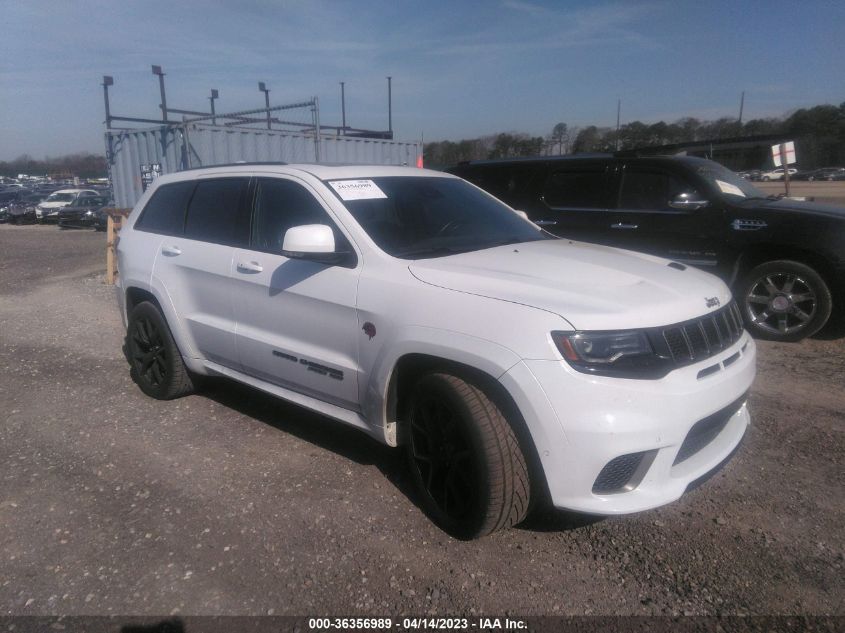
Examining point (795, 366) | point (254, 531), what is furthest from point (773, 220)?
point (254, 531)

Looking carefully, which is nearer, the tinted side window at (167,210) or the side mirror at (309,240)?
the side mirror at (309,240)

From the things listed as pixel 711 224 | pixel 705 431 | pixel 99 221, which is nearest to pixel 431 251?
pixel 705 431

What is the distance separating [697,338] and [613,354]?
1.64 ft

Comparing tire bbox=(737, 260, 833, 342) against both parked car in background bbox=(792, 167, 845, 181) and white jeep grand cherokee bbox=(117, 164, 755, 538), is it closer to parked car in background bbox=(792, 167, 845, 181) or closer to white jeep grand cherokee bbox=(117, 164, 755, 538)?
white jeep grand cherokee bbox=(117, 164, 755, 538)

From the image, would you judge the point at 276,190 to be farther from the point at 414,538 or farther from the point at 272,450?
the point at 414,538

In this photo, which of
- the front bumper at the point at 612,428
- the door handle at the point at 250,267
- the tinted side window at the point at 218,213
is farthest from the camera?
the tinted side window at the point at 218,213

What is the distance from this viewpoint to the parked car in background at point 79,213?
24.3m

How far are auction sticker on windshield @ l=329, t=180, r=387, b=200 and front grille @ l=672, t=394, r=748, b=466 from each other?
2.11 meters

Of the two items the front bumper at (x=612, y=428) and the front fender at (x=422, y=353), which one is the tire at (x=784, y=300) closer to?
the front bumper at (x=612, y=428)

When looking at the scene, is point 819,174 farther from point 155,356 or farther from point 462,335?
point 462,335

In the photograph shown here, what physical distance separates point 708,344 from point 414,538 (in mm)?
1609

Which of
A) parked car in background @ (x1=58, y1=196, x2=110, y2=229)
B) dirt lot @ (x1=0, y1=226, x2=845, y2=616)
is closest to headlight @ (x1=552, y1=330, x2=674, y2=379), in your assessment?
dirt lot @ (x1=0, y1=226, x2=845, y2=616)

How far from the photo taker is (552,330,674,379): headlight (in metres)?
2.55

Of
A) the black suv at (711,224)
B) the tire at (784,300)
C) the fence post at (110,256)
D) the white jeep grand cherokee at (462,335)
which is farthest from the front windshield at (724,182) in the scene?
the fence post at (110,256)
